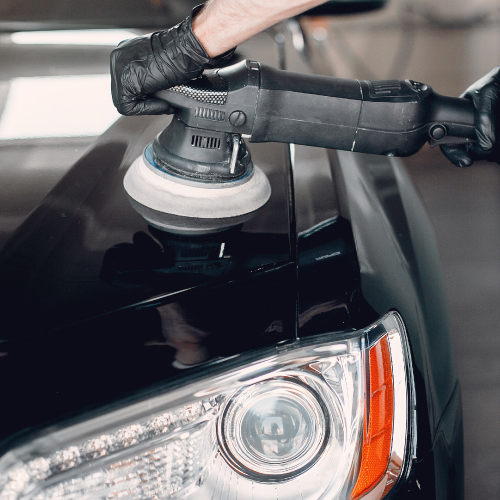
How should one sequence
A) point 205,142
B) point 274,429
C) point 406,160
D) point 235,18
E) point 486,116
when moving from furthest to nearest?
point 406,160 → point 486,116 → point 205,142 → point 235,18 → point 274,429

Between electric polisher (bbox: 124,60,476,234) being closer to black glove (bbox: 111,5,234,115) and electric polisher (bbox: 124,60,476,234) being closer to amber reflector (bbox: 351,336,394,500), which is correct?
black glove (bbox: 111,5,234,115)

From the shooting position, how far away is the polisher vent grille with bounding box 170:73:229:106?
0.98 meters

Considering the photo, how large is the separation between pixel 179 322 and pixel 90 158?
0.51m

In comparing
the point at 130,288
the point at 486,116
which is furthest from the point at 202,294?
the point at 486,116

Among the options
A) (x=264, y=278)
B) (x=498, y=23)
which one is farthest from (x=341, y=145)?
(x=498, y=23)

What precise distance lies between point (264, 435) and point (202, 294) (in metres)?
0.23

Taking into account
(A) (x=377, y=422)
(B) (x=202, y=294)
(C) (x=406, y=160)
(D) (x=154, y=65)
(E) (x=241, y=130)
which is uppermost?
(D) (x=154, y=65)

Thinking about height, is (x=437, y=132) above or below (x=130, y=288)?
above

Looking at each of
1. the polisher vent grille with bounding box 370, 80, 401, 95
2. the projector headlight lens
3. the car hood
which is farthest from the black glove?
the projector headlight lens

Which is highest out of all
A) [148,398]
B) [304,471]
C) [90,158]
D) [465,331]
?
[90,158]

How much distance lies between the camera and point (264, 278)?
2.82 ft

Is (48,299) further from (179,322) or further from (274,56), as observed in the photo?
(274,56)

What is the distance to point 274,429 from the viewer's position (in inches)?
31.6

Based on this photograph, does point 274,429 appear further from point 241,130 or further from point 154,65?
point 154,65
